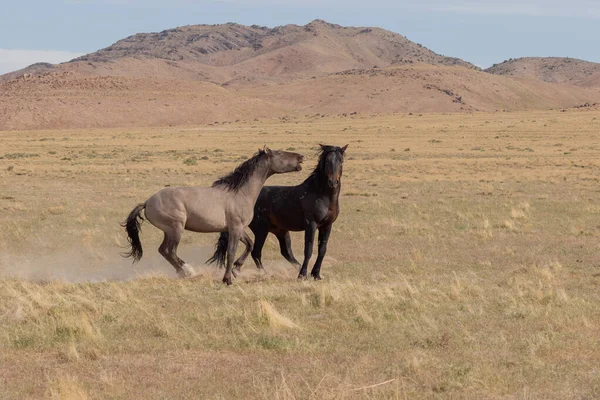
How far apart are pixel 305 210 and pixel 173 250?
7.06 feet

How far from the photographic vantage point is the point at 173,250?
13078 millimetres

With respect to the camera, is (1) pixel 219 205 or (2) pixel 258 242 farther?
(2) pixel 258 242

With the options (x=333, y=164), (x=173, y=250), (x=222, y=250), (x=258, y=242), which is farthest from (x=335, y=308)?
(x=258, y=242)

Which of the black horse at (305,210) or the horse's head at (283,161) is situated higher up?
the horse's head at (283,161)

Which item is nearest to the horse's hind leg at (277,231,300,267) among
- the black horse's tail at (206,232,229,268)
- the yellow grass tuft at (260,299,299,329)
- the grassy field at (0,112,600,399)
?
the grassy field at (0,112,600,399)

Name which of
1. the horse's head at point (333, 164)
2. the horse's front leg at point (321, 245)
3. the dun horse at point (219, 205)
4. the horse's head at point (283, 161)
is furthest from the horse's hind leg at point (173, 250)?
the horse's head at point (333, 164)

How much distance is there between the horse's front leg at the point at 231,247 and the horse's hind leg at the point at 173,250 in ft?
2.66

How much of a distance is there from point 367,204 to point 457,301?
13.9 metres

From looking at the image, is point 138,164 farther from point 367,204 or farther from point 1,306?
point 1,306

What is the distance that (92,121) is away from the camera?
342 feet

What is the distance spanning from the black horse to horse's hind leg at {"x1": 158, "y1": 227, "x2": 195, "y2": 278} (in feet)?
2.58

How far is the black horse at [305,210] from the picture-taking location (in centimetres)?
1286

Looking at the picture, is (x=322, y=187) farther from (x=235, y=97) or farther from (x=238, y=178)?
(x=235, y=97)

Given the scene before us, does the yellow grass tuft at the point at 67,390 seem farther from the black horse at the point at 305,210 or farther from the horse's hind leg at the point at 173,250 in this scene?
the black horse at the point at 305,210
